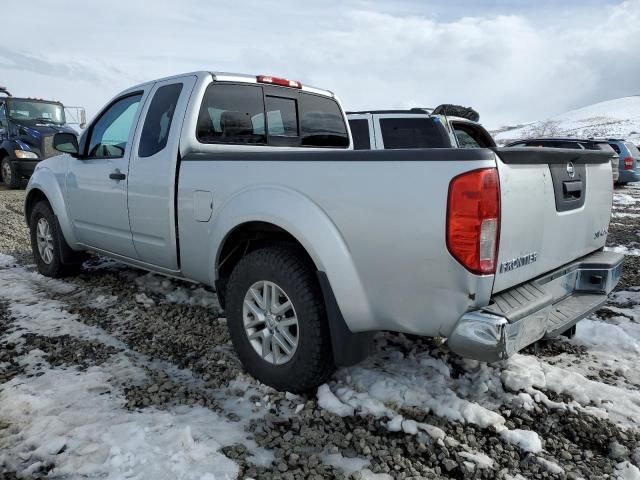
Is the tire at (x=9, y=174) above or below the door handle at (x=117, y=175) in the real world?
below

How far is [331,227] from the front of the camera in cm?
253

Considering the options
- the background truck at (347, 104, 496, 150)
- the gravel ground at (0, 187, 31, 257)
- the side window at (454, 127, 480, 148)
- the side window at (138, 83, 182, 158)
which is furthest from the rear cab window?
the gravel ground at (0, 187, 31, 257)

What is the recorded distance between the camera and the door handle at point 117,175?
393cm

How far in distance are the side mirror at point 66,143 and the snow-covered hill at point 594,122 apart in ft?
406

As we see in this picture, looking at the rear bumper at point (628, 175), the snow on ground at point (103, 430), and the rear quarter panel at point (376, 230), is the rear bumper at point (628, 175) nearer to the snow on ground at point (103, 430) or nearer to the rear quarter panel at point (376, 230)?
the rear quarter panel at point (376, 230)

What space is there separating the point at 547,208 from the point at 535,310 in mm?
557

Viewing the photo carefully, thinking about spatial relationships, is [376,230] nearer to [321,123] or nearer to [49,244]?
[321,123]

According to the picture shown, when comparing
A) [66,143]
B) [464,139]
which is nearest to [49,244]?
[66,143]

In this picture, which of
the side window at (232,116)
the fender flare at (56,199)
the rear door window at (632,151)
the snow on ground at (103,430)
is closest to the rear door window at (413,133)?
the side window at (232,116)

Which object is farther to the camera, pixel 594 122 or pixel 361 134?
pixel 594 122

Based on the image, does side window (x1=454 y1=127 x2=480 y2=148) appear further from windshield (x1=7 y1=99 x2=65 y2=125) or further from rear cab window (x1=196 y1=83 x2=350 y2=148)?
windshield (x1=7 y1=99 x2=65 y2=125)

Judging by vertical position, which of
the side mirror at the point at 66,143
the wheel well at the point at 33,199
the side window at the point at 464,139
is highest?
the side mirror at the point at 66,143

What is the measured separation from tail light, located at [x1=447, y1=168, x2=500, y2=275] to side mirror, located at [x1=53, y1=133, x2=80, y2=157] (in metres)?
3.74

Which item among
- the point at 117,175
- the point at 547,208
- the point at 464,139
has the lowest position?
the point at 547,208
